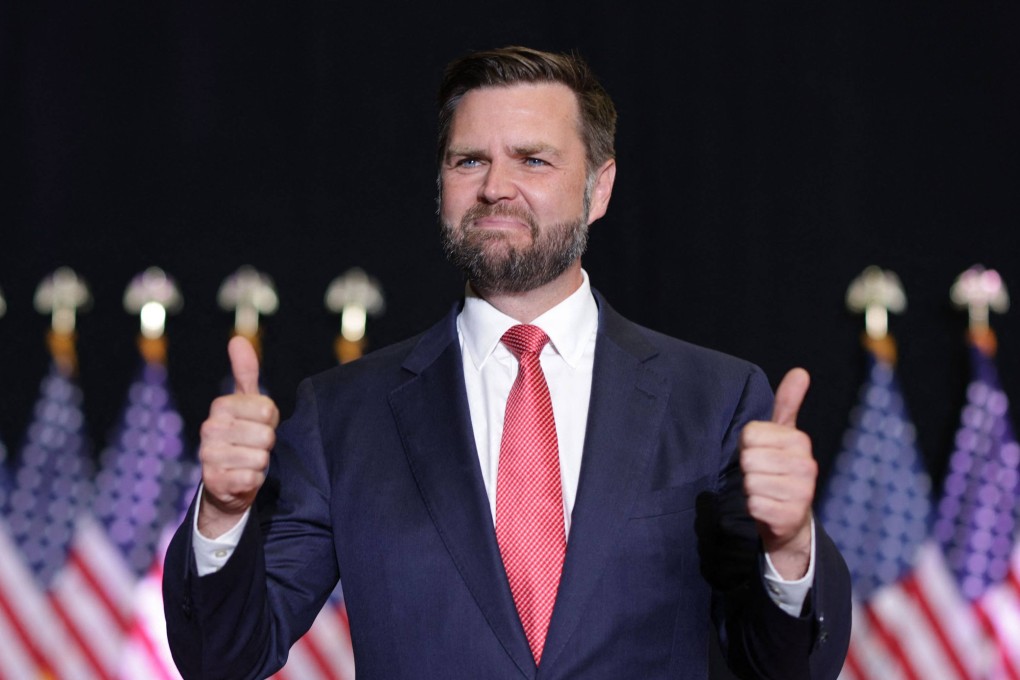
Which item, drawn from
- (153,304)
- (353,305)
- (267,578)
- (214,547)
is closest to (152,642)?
(153,304)

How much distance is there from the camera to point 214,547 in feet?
4.48

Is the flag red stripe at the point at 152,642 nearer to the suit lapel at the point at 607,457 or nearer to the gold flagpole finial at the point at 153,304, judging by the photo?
the gold flagpole finial at the point at 153,304

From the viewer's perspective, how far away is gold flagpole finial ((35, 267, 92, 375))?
313 cm

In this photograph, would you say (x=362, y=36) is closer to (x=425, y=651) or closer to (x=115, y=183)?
(x=115, y=183)

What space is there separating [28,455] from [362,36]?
146 centimetres

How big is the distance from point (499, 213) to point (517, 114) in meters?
0.17

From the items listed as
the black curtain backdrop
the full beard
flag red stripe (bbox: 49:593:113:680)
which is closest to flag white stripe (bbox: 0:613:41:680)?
flag red stripe (bbox: 49:593:113:680)

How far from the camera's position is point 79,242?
3154 mm

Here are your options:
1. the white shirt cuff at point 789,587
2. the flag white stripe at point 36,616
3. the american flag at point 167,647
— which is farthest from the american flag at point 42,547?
the white shirt cuff at point 789,587

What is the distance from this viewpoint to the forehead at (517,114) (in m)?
1.67

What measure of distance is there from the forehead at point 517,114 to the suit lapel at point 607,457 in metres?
0.29

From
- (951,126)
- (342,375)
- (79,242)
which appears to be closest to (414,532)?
(342,375)

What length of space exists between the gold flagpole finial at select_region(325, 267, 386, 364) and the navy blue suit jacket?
1.43 m

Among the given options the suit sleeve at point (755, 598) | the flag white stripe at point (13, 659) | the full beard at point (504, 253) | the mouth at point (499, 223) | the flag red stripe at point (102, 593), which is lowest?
the flag white stripe at point (13, 659)
